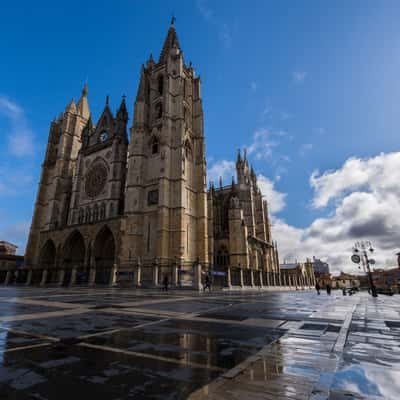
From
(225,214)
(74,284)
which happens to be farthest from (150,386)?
(225,214)

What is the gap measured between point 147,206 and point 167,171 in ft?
16.4

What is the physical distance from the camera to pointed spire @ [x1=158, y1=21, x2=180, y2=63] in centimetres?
3947

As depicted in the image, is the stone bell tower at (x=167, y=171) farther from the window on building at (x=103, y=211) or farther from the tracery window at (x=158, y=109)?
the window on building at (x=103, y=211)

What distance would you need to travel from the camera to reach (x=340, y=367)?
240cm

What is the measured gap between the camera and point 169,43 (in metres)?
40.6

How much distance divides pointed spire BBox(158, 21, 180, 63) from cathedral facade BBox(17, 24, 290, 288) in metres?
0.22

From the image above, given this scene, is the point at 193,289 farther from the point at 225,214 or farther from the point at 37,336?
the point at 225,214

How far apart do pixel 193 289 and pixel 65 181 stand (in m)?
35.0

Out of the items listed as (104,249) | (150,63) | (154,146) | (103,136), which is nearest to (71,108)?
(103,136)

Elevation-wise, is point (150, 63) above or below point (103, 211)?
above

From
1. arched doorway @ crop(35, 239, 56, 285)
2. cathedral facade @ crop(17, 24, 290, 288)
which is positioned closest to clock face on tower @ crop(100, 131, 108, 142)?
cathedral facade @ crop(17, 24, 290, 288)

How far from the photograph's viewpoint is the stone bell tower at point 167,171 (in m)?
28.7

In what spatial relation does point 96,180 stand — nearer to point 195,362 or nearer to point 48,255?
point 48,255

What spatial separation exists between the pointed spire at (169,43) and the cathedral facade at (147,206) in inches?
8.6
